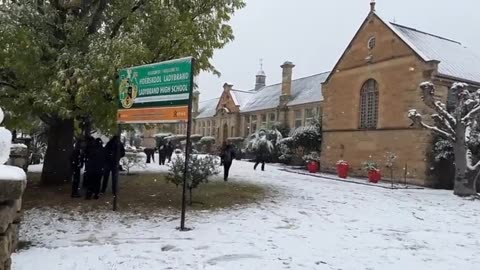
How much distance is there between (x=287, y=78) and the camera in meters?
43.9

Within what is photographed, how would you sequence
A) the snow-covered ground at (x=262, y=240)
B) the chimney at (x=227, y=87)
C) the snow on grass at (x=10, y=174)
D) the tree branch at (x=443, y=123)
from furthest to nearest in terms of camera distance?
the chimney at (x=227, y=87)
the tree branch at (x=443, y=123)
the snow-covered ground at (x=262, y=240)
the snow on grass at (x=10, y=174)

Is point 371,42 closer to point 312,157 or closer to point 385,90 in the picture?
point 385,90

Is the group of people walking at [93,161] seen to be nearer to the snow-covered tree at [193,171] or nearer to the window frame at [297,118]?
the snow-covered tree at [193,171]

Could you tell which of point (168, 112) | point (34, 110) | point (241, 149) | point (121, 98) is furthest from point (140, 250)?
point (241, 149)

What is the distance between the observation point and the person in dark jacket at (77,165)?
38.5 ft

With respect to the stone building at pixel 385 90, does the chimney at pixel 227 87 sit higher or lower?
higher

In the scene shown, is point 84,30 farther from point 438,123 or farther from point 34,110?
point 438,123

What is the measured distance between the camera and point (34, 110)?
37.6 ft

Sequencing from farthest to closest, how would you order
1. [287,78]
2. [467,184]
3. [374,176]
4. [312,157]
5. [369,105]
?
1. [287,78]
2. [312,157]
3. [369,105]
4. [374,176]
5. [467,184]

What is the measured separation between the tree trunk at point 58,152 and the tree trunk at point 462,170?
1462 centimetres

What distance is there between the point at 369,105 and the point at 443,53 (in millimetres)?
5148

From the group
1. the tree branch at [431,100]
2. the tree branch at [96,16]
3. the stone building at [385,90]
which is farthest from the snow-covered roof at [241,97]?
the tree branch at [96,16]

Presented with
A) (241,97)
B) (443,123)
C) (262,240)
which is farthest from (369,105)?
(241,97)

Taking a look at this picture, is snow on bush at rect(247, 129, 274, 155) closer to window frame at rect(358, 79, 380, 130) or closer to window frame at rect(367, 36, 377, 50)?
window frame at rect(358, 79, 380, 130)
